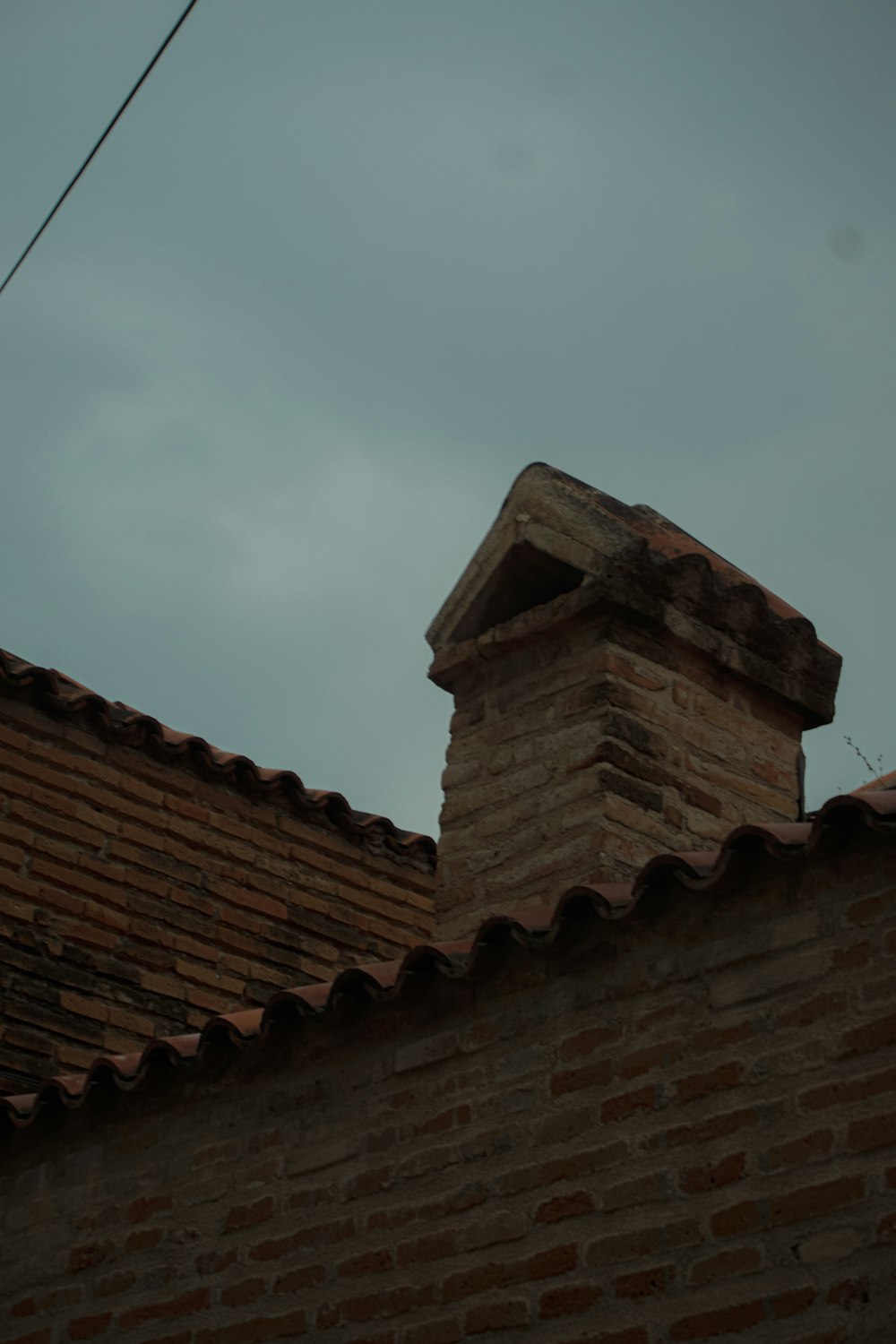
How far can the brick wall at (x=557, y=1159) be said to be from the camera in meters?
3.75

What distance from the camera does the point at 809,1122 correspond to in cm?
378

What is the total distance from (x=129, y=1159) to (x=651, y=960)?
7.26ft

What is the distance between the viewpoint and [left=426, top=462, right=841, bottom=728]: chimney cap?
616cm

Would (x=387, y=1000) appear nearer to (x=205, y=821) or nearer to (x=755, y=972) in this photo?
(x=755, y=972)

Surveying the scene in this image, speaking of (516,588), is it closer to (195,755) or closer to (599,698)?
(599,698)

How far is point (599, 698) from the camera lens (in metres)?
5.88

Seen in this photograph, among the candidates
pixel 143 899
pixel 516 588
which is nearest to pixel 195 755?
pixel 143 899

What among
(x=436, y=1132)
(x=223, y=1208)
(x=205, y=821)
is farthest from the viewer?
(x=205, y=821)

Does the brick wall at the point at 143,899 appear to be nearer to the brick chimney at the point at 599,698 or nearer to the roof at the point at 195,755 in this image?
the roof at the point at 195,755

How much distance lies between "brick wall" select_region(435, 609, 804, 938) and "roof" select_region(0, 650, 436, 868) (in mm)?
2305

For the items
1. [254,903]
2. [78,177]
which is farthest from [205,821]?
[78,177]

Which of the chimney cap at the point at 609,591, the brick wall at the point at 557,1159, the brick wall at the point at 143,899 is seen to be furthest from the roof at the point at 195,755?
the brick wall at the point at 557,1159

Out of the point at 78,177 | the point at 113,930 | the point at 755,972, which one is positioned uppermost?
the point at 78,177

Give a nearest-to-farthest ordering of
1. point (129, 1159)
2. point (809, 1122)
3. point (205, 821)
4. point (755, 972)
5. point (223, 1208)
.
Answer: point (809, 1122), point (755, 972), point (223, 1208), point (129, 1159), point (205, 821)
